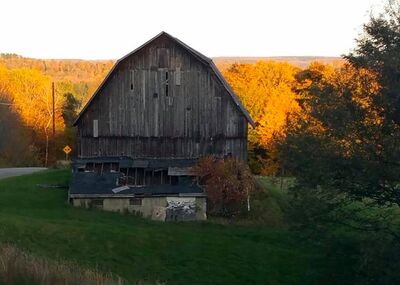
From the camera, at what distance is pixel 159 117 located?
33594 mm

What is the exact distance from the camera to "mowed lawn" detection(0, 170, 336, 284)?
2155 centimetres

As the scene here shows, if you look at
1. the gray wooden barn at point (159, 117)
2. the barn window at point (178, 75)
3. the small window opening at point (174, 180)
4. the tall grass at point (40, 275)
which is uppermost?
the barn window at point (178, 75)

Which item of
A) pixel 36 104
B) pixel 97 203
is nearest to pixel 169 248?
pixel 97 203

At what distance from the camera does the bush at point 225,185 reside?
29328 mm

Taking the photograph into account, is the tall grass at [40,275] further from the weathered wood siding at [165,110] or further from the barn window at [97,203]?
the weathered wood siding at [165,110]

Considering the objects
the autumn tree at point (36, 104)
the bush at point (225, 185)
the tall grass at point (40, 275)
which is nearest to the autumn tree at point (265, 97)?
the autumn tree at point (36, 104)

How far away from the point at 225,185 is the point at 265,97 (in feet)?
97.2

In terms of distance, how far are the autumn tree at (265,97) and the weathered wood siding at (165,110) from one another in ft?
55.8

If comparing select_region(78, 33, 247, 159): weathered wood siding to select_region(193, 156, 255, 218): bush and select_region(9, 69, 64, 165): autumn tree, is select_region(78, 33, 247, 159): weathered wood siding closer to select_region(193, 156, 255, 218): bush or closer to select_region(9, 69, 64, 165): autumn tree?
select_region(193, 156, 255, 218): bush

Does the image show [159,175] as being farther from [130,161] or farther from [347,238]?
[347,238]

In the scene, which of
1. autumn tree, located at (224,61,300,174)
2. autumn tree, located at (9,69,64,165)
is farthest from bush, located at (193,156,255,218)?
autumn tree, located at (9,69,64,165)

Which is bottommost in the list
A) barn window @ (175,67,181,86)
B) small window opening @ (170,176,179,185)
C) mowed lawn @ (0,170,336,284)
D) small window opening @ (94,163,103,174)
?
mowed lawn @ (0,170,336,284)

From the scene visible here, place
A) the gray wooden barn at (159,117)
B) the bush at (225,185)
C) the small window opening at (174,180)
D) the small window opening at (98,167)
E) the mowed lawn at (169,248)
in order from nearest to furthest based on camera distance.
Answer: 1. the mowed lawn at (169,248)
2. the bush at (225,185)
3. the small window opening at (174,180)
4. the gray wooden barn at (159,117)
5. the small window opening at (98,167)

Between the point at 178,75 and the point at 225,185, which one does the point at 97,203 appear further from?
the point at 178,75
